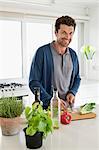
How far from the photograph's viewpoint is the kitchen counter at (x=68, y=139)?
1098mm

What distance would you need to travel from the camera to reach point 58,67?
190 cm

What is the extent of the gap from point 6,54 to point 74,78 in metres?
1.88

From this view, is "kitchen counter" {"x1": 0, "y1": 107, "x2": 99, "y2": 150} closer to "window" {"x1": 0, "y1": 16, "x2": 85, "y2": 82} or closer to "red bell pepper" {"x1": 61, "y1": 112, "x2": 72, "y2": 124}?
"red bell pepper" {"x1": 61, "y1": 112, "x2": 72, "y2": 124}

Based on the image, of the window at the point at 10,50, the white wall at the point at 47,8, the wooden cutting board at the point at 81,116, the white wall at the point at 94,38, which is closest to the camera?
the wooden cutting board at the point at 81,116

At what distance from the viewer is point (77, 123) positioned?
4.82ft

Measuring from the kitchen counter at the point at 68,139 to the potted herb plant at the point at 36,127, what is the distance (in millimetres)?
38

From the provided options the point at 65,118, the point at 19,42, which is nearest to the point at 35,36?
the point at 19,42

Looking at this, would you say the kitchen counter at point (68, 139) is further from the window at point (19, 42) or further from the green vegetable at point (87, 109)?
the window at point (19, 42)

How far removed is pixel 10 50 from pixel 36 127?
2.76m

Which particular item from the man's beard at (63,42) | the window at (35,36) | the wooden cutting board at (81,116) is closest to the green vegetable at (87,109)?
the wooden cutting board at (81,116)

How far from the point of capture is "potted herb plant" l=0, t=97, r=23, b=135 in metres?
1.20

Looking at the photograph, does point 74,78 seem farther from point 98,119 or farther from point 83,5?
point 83,5

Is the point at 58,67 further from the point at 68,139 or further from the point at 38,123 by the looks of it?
the point at 38,123

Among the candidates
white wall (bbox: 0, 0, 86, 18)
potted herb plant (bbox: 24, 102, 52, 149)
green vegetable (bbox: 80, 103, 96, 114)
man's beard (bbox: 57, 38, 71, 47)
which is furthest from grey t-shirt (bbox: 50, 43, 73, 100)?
white wall (bbox: 0, 0, 86, 18)
